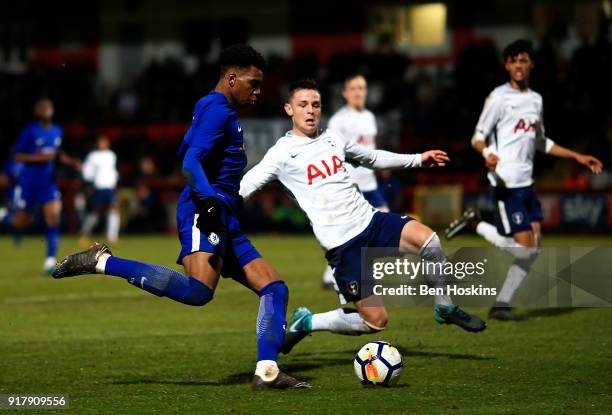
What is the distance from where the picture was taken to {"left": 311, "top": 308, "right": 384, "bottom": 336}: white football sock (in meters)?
7.99

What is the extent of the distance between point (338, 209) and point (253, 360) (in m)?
1.35

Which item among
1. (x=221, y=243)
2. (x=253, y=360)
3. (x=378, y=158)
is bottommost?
(x=253, y=360)

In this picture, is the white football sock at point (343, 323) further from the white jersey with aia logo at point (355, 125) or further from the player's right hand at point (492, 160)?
the white jersey with aia logo at point (355, 125)

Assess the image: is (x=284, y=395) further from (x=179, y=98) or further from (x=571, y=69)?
(x=179, y=98)

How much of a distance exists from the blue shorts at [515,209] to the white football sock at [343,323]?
2950mm

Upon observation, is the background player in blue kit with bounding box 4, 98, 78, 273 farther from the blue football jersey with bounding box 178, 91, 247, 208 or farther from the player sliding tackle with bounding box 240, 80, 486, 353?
the blue football jersey with bounding box 178, 91, 247, 208

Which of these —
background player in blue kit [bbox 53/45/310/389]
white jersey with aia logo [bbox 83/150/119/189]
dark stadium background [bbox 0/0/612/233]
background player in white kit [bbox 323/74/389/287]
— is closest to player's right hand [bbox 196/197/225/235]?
background player in blue kit [bbox 53/45/310/389]

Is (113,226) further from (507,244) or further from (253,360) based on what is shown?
(253,360)

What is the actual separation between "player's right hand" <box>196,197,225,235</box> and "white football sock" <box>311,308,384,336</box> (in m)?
1.79

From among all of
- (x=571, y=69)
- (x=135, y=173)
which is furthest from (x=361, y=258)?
(x=135, y=173)

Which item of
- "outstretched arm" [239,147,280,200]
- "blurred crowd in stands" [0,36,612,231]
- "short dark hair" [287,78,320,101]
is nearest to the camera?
"outstretched arm" [239,147,280,200]

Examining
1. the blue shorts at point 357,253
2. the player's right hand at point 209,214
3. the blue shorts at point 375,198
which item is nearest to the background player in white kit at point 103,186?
the blue shorts at point 375,198

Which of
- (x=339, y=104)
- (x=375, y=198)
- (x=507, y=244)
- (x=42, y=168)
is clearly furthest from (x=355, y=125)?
(x=339, y=104)

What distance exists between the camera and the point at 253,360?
8.33 m
